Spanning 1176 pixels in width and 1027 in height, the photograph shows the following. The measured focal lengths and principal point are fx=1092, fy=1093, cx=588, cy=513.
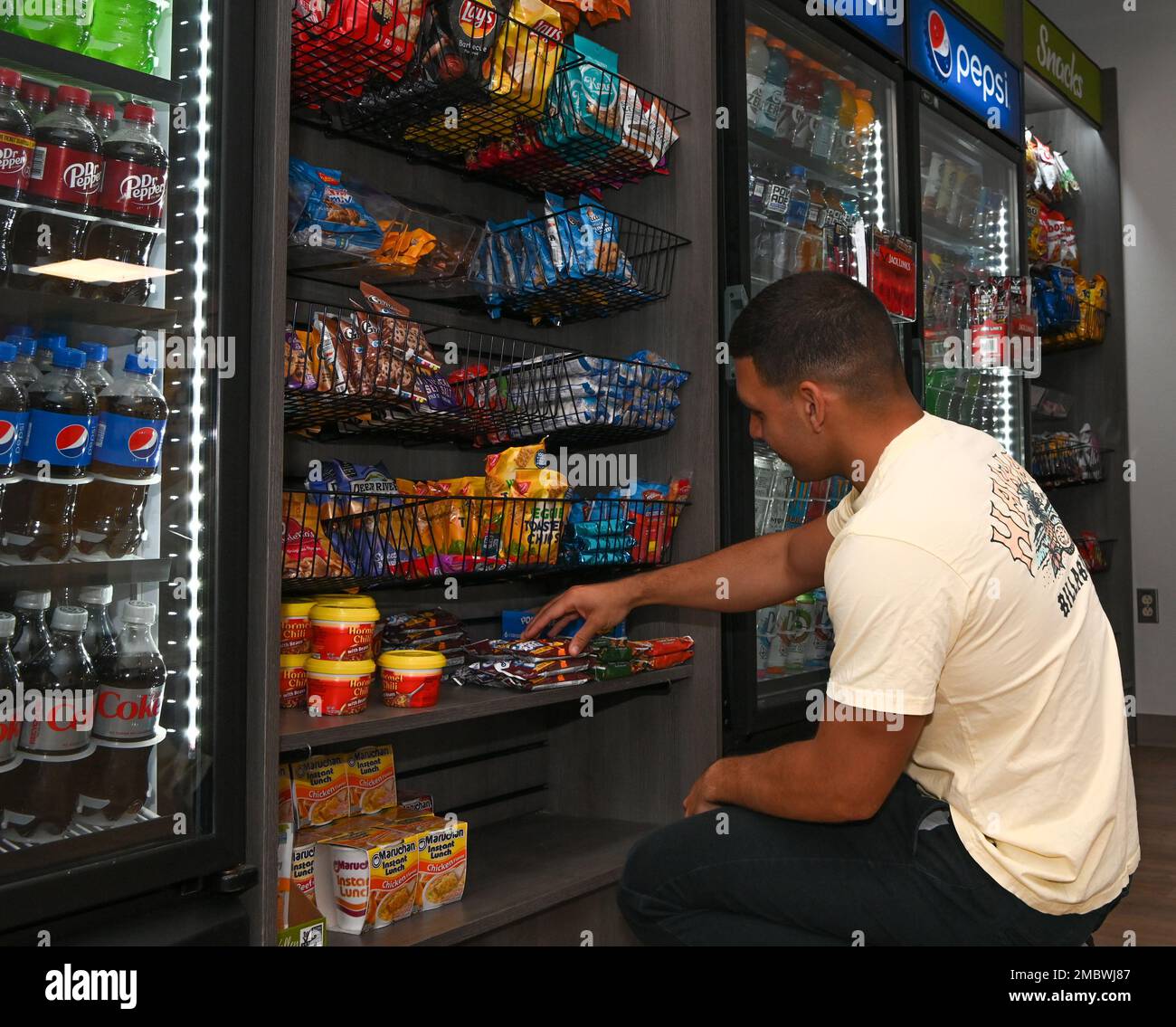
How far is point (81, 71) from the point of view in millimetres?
1445

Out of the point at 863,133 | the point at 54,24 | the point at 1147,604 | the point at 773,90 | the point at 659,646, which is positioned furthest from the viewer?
the point at 1147,604

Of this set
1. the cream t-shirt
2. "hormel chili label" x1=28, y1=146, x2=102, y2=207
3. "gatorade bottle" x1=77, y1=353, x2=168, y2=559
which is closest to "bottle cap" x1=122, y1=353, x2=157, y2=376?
"gatorade bottle" x1=77, y1=353, x2=168, y2=559

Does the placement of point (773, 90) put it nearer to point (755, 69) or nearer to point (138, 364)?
point (755, 69)

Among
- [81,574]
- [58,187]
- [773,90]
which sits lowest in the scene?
[81,574]

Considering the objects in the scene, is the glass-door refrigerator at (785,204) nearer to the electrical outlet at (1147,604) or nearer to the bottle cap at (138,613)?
the bottle cap at (138,613)

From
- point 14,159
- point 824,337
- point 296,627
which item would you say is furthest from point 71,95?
point 824,337

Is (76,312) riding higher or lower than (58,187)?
lower

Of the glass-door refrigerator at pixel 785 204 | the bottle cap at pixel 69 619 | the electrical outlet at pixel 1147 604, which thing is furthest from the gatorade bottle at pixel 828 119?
the electrical outlet at pixel 1147 604

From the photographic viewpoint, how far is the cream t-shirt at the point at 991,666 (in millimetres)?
1447

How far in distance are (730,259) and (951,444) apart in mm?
1008

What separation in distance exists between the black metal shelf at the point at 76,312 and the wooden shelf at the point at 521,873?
1.04 meters

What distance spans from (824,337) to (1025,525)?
1.38ft
